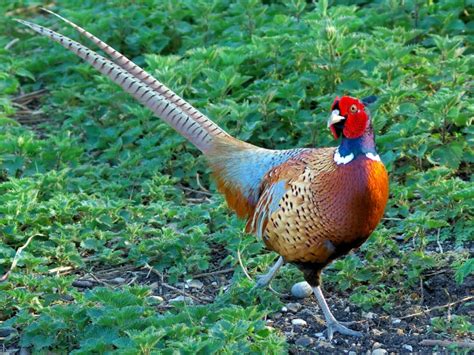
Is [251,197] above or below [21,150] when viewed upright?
above

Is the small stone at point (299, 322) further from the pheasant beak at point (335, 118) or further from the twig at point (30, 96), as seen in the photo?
the twig at point (30, 96)

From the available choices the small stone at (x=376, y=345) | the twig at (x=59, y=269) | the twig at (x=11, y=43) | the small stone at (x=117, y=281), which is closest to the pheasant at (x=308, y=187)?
the small stone at (x=376, y=345)

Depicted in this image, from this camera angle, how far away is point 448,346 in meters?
4.48

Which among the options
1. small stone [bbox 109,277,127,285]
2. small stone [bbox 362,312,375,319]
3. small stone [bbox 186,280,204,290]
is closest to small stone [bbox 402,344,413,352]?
small stone [bbox 362,312,375,319]

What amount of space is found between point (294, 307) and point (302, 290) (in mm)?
119

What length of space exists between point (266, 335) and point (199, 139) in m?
1.40

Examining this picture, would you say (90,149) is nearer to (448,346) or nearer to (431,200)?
(431,200)

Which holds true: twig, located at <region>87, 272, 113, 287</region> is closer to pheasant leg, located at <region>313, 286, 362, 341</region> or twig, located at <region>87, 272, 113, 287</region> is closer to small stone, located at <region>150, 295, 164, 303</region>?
small stone, located at <region>150, 295, 164, 303</region>

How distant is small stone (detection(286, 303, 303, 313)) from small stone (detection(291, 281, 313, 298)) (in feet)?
0.24

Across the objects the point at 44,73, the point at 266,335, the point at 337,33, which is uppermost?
the point at 337,33

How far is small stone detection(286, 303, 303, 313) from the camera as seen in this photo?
16.7 ft

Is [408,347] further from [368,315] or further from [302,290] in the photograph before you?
[302,290]

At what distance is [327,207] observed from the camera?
463 cm

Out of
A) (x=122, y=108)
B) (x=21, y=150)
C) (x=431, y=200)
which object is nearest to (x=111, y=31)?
(x=122, y=108)
